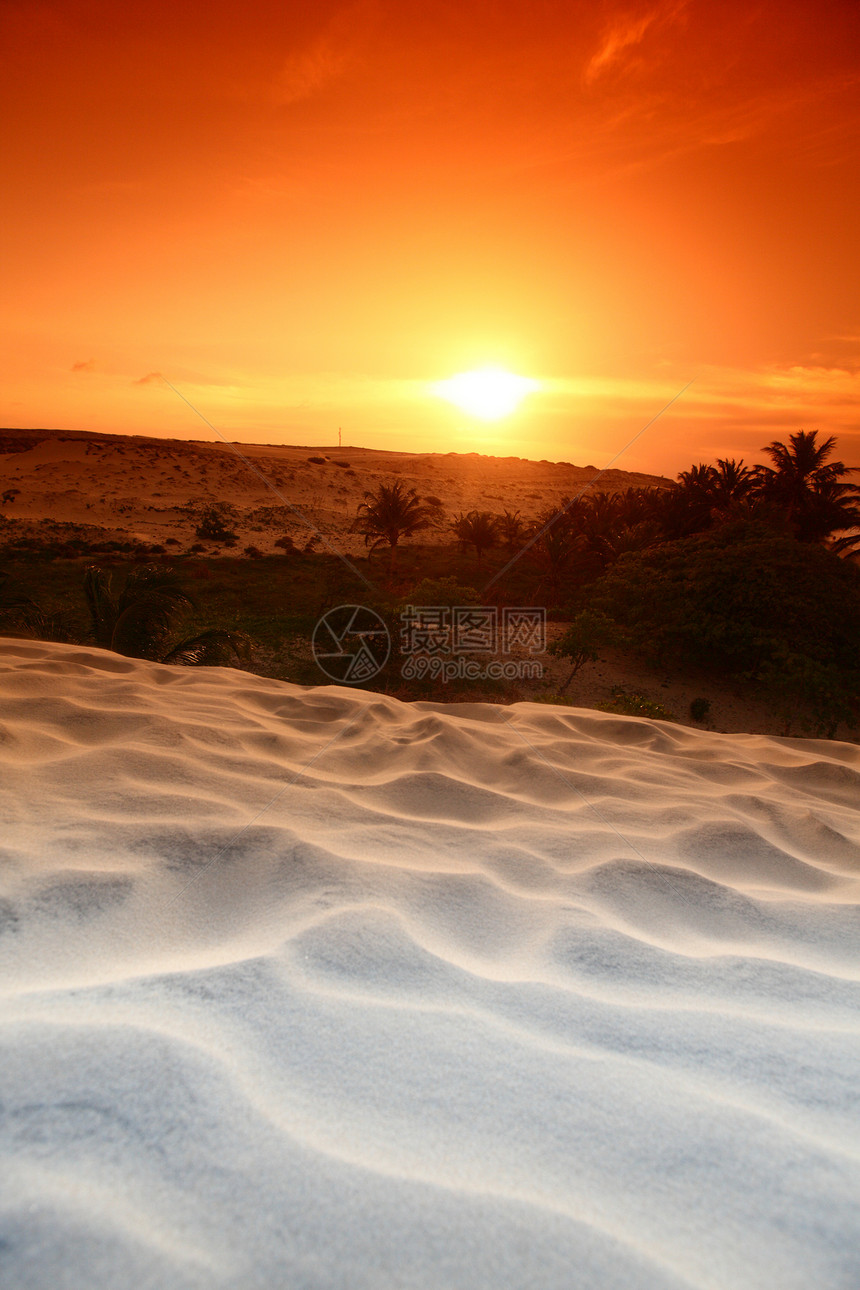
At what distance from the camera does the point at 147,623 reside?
8500 millimetres

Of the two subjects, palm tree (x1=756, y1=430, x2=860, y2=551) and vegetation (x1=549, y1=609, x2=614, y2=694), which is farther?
palm tree (x1=756, y1=430, x2=860, y2=551)

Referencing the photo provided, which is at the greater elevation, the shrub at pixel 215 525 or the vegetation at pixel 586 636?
the shrub at pixel 215 525

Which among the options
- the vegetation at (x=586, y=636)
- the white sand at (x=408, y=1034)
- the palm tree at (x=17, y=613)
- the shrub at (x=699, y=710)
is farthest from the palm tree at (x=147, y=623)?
the shrub at (x=699, y=710)

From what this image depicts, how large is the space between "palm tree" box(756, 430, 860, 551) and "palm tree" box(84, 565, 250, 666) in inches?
814

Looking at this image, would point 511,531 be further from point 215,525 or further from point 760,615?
point 760,615

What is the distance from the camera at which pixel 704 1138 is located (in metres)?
1.12

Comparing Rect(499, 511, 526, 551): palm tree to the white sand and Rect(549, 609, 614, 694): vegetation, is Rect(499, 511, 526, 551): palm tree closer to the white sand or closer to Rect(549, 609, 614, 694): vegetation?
Rect(549, 609, 614, 694): vegetation

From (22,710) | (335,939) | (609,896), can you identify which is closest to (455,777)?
(609,896)

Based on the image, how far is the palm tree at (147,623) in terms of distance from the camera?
27.5 feet

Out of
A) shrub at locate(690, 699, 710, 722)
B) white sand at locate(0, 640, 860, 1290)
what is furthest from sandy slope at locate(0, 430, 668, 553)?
white sand at locate(0, 640, 860, 1290)

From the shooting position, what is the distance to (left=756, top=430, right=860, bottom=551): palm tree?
23.6 meters

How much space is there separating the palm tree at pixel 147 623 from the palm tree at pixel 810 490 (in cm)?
2068

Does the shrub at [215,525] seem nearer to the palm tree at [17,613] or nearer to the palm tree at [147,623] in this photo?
the palm tree at [147,623]

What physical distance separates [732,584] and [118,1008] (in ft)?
55.6
